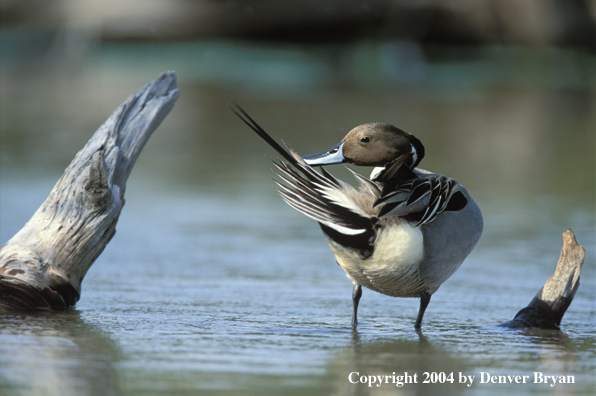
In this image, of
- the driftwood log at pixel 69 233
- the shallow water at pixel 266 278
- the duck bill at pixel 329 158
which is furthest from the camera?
the driftwood log at pixel 69 233

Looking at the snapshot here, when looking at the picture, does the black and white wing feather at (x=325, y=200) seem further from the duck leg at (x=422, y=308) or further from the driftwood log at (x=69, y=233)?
the driftwood log at (x=69, y=233)

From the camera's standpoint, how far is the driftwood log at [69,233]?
3.52 metres

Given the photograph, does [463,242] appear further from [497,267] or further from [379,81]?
[379,81]

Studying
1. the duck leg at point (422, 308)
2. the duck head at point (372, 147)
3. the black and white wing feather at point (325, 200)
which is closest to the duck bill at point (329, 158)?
the duck head at point (372, 147)

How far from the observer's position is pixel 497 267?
4805 mm

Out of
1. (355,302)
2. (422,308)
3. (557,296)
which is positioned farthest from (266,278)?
(557,296)

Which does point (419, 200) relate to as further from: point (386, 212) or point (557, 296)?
point (557, 296)

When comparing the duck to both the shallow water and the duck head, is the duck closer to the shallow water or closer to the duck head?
the duck head

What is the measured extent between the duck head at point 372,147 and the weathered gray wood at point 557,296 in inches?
33.9

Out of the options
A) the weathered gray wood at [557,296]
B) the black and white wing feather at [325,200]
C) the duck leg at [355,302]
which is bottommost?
the duck leg at [355,302]

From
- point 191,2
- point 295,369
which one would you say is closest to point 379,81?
point 191,2

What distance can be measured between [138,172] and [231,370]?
4.79 metres

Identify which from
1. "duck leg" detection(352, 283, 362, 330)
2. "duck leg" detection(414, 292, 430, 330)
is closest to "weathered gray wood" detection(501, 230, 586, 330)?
"duck leg" detection(414, 292, 430, 330)

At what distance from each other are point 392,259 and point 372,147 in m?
0.48
